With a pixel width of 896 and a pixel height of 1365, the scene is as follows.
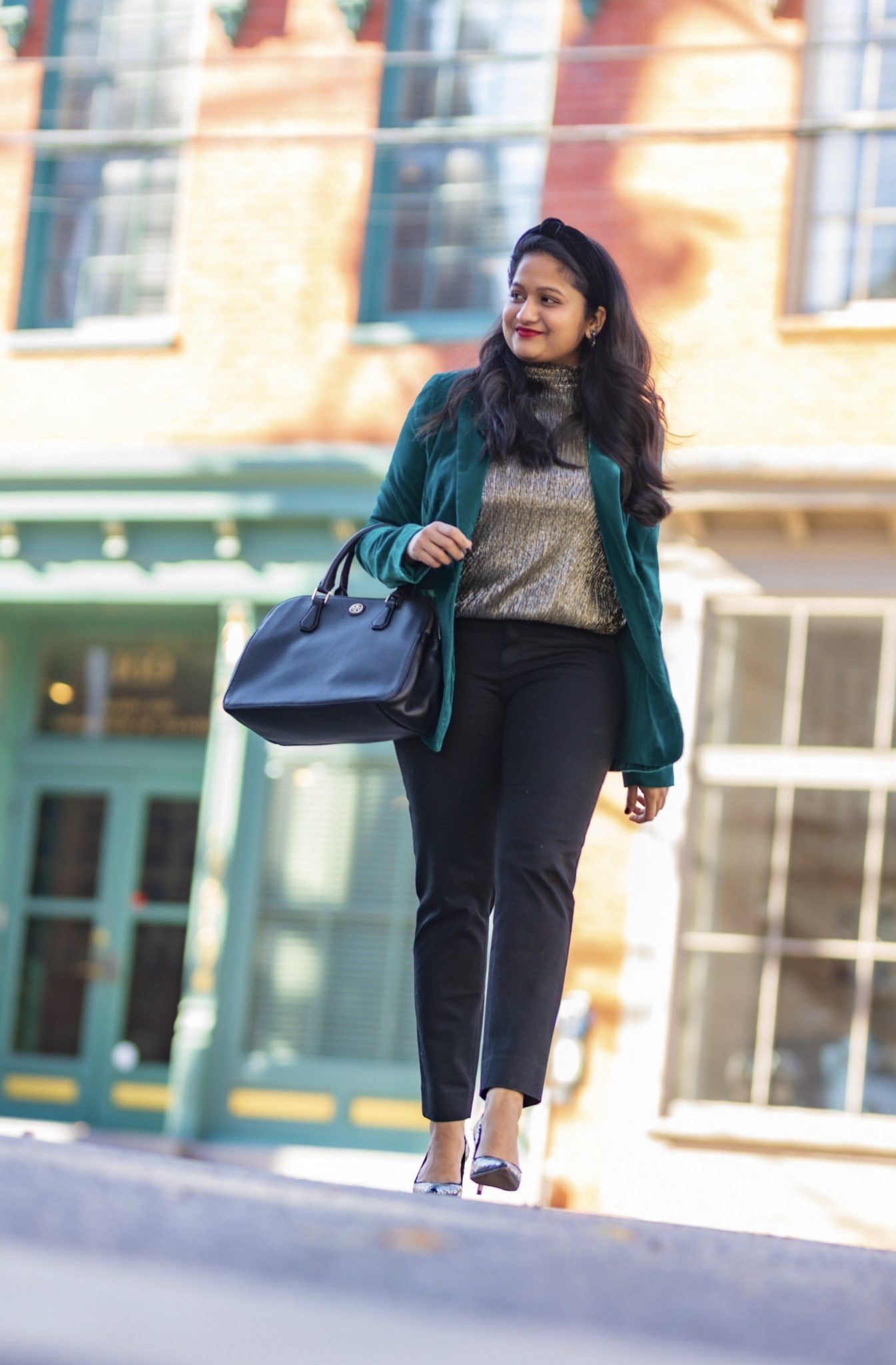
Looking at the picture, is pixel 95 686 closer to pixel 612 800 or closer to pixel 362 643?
pixel 612 800

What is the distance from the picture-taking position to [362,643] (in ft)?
12.0

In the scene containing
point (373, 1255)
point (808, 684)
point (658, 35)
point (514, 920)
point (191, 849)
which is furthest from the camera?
point (191, 849)

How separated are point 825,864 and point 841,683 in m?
0.82

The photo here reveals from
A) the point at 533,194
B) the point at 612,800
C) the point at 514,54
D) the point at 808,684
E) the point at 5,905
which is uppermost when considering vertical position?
the point at 514,54

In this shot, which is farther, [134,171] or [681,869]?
[134,171]

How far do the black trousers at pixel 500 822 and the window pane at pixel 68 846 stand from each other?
765 cm

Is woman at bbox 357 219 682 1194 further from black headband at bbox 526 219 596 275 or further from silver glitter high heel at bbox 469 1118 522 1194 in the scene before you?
silver glitter high heel at bbox 469 1118 522 1194

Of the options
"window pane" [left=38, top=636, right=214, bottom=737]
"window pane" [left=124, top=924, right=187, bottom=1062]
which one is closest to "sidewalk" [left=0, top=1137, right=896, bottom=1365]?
"window pane" [left=124, top=924, right=187, bottom=1062]

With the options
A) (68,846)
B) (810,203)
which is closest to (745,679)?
(810,203)

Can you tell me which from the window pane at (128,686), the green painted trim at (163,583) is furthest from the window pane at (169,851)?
the green painted trim at (163,583)

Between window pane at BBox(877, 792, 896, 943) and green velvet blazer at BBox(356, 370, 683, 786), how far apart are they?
5.40 m

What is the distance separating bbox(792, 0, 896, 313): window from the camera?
31.8 ft

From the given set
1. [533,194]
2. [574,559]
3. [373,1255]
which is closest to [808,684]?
[533,194]

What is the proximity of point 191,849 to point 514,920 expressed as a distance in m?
7.57
